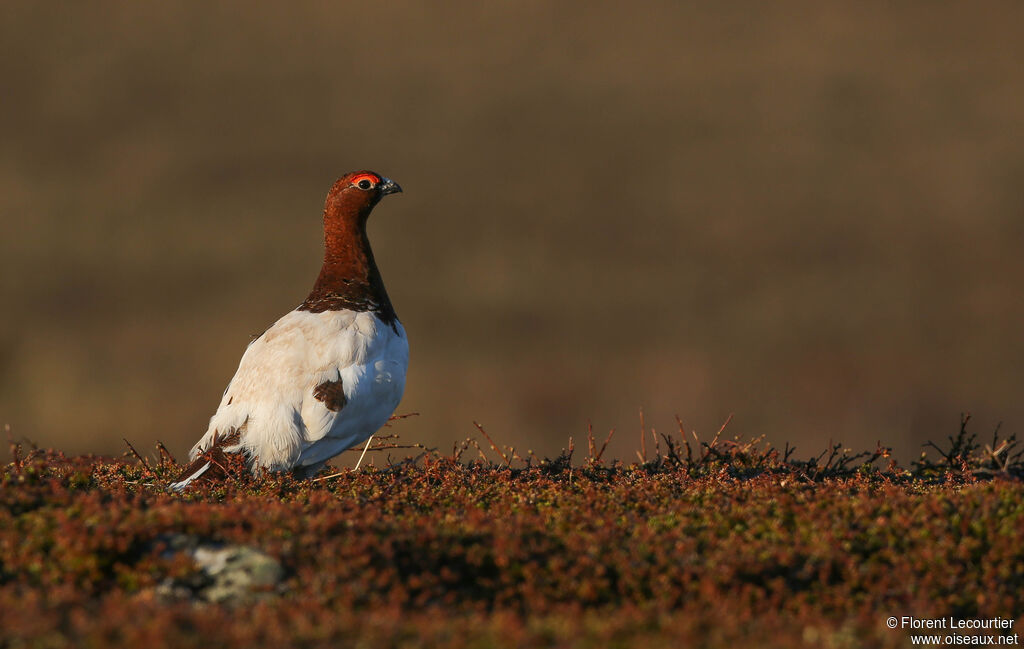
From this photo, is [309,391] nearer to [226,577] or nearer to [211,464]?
[211,464]

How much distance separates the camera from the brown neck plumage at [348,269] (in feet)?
31.5

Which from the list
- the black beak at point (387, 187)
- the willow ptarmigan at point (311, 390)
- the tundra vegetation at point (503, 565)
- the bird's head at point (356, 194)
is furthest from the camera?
the black beak at point (387, 187)

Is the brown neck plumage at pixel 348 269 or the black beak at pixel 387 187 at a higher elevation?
the black beak at pixel 387 187

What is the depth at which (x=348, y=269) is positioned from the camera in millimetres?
9922

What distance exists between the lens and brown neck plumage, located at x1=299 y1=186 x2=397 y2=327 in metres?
9.59

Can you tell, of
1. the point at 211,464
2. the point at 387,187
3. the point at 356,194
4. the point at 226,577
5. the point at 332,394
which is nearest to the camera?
the point at 226,577

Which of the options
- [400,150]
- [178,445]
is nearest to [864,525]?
[178,445]

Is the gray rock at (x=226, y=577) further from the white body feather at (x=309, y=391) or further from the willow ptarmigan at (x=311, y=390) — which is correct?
the white body feather at (x=309, y=391)

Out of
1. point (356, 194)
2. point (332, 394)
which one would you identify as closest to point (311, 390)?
point (332, 394)

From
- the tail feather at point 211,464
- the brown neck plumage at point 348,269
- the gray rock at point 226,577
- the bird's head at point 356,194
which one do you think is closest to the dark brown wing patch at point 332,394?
the tail feather at point 211,464

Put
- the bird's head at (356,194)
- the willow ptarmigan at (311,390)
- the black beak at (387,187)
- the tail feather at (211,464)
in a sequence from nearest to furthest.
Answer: the tail feather at (211,464) < the willow ptarmigan at (311,390) < the bird's head at (356,194) < the black beak at (387,187)

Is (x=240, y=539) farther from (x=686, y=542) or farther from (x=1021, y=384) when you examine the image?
(x=1021, y=384)

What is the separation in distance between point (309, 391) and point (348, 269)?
1.51m

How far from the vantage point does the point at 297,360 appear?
8906 mm
